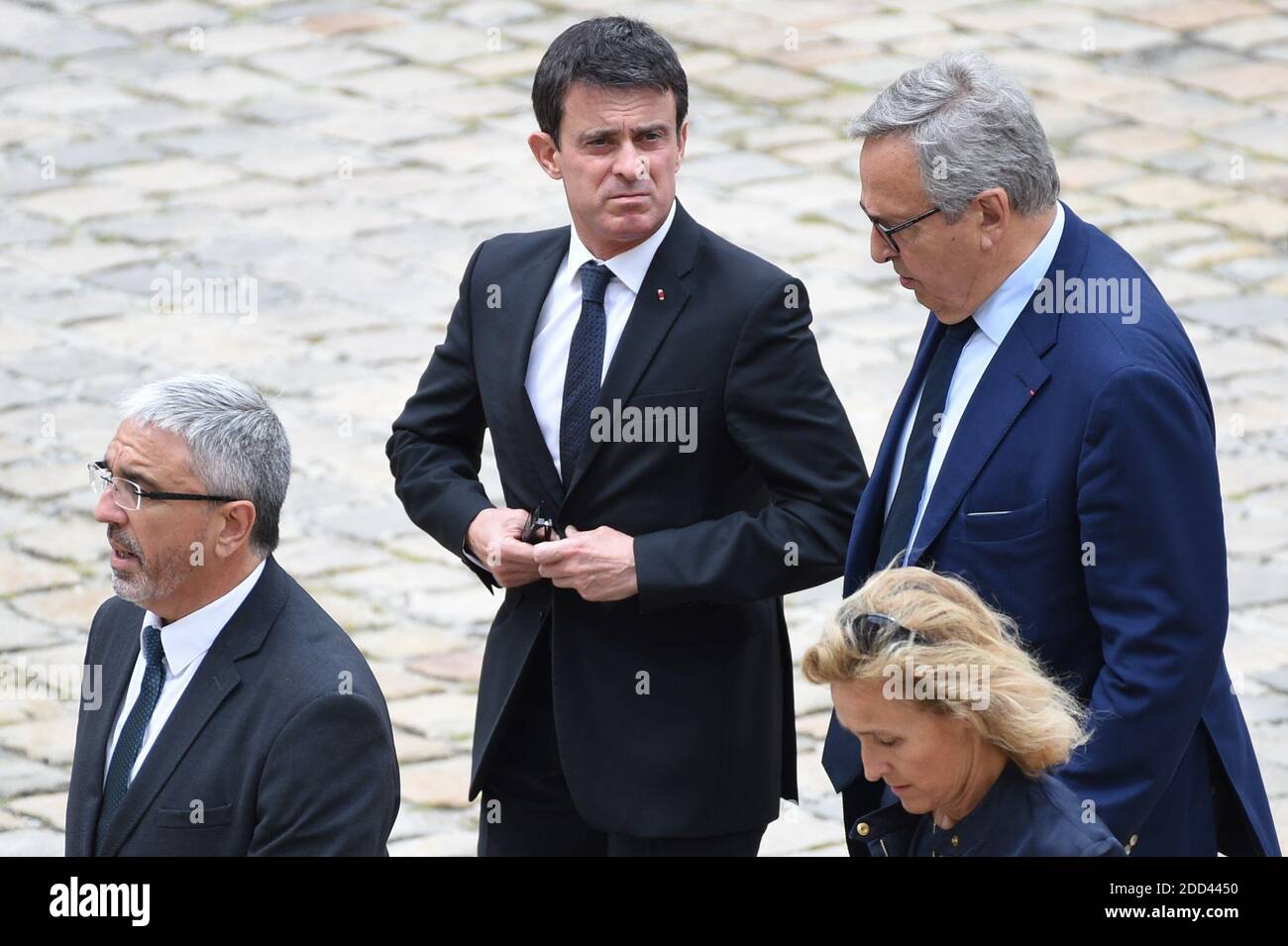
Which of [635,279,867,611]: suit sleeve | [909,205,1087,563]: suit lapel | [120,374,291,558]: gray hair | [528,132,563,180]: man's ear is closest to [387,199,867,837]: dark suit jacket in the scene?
[635,279,867,611]: suit sleeve

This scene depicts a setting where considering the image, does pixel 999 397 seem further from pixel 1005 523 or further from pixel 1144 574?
pixel 1144 574

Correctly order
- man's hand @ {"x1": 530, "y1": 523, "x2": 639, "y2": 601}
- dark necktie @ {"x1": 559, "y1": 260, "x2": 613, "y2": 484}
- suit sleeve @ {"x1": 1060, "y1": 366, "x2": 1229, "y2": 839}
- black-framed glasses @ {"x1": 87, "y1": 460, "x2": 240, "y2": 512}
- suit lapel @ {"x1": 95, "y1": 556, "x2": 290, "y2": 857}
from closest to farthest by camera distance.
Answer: suit sleeve @ {"x1": 1060, "y1": 366, "x2": 1229, "y2": 839} → suit lapel @ {"x1": 95, "y1": 556, "x2": 290, "y2": 857} → black-framed glasses @ {"x1": 87, "y1": 460, "x2": 240, "y2": 512} → man's hand @ {"x1": 530, "y1": 523, "x2": 639, "y2": 601} → dark necktie @ {"x1": 559, "y1": 260, "x2": 613, "y2": 484}

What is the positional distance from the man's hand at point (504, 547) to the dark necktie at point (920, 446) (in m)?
0.70

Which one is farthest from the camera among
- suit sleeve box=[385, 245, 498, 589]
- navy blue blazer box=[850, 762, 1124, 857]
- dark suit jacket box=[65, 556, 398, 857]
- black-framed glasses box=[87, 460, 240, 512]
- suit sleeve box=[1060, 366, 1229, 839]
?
suit sleeve box=[385, 245, 498, 589]

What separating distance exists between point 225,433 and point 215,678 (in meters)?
0.46

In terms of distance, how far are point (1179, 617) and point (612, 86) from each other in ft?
5.02

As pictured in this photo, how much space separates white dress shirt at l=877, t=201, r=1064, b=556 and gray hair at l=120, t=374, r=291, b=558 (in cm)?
116

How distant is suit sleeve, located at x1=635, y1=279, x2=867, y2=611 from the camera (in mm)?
4102

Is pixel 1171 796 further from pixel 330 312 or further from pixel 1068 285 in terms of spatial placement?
pixel 330 312

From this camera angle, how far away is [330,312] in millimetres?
9258

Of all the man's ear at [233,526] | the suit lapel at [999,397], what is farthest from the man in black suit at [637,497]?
the man's ear at [233,526]

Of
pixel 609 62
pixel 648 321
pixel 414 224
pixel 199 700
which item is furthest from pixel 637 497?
pixel 414 224

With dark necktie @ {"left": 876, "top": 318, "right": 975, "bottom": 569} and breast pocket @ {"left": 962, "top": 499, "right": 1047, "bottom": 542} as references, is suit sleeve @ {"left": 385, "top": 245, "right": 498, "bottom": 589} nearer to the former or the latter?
dark necktie @ {"left": 876, "top": 318, "right": 975, "bottom": 569}
